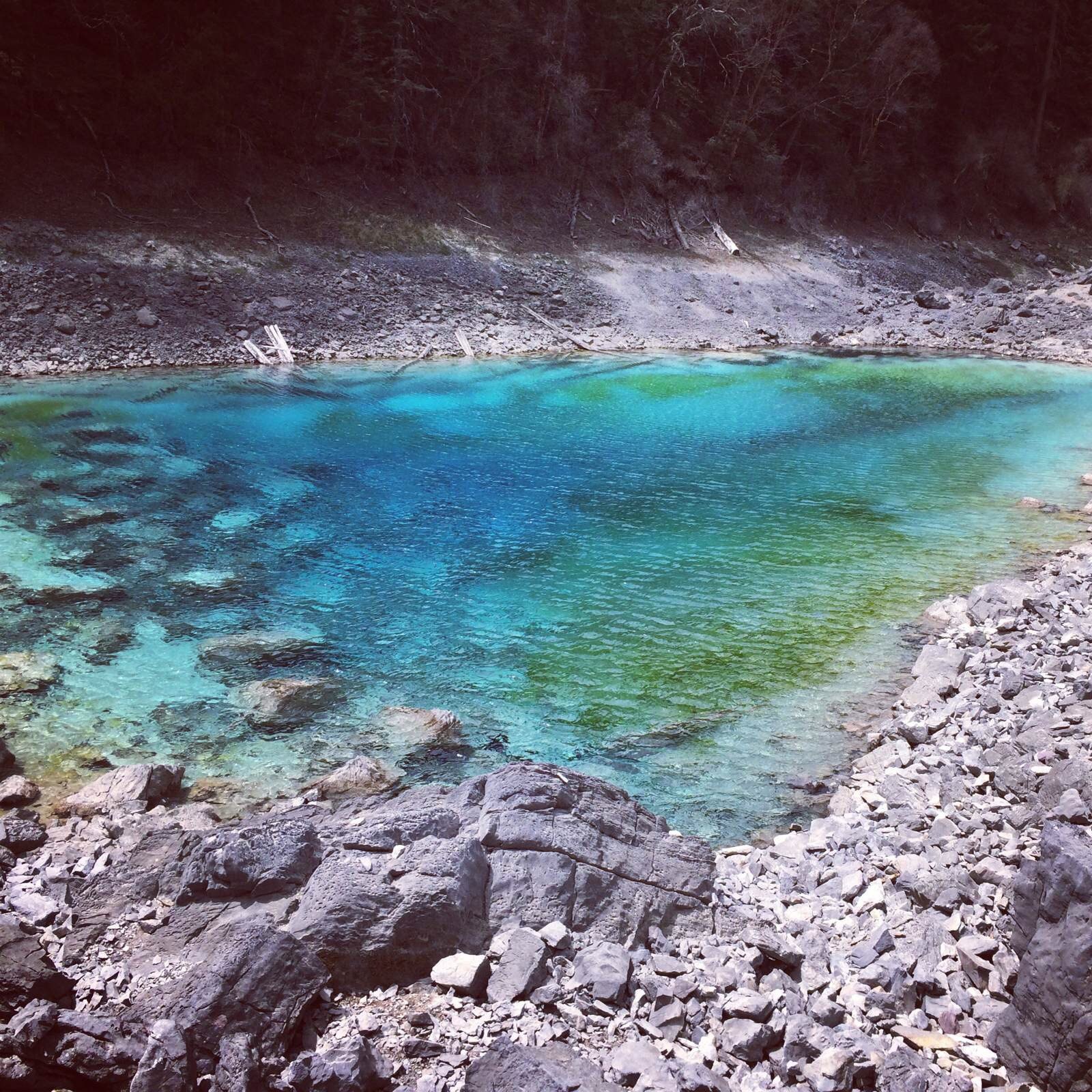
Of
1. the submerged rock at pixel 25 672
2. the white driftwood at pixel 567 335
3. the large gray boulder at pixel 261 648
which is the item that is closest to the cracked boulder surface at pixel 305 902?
the submerged rock at pixel 25 672

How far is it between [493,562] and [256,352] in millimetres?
15136

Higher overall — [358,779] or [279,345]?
[279,345]

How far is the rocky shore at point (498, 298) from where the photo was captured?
76.8 ft

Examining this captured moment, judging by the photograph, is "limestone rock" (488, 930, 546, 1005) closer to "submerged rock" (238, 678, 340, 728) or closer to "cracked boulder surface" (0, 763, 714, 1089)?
"cracked boulder surface" (0, 763, 714, 1089)

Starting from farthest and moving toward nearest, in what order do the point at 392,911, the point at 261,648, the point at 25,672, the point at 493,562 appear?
the point at 493,562 < the point at 261,648 < the point at 25,672 < the point at 392,911

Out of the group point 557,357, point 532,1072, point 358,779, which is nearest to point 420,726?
point 358,779

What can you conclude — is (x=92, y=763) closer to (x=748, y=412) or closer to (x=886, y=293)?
(x=748, y=412)

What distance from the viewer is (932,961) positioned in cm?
503

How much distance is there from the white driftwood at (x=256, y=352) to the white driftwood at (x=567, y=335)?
32.9ft

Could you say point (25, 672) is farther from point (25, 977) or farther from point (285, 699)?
point (25, 977)

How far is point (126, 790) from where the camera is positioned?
7.16 metres

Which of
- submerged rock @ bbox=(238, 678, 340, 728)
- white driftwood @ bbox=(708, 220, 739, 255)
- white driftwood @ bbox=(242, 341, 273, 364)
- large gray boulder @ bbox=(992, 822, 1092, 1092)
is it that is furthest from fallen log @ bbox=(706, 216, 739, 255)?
large gray boulder @ bbox=(992, 822, 1092, 1092)

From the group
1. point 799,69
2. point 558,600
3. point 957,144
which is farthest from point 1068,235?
point 558,600

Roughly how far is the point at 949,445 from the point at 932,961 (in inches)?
725
